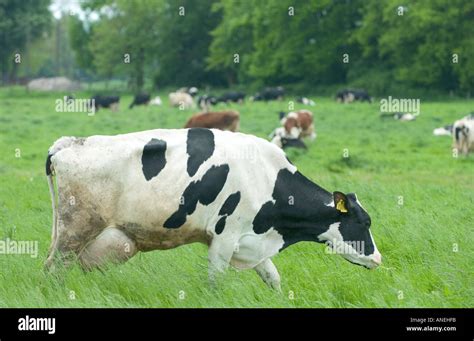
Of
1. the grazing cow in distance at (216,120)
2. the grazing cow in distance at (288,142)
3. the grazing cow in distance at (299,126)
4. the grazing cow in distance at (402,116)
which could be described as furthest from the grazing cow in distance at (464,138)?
the grazing cow in distance at (402,116)

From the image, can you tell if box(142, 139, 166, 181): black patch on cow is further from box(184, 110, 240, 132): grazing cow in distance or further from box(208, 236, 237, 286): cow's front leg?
box(184, 110, 240, 132): grazing cow in distance

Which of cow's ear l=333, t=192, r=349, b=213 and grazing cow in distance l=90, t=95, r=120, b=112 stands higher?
cow's ear l=333, t=192, r=349, b=213

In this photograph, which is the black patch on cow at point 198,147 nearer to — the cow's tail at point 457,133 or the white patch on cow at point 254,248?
the white patch on cow at point 254,248

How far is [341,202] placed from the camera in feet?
25.1

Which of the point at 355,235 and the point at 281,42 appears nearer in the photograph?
the point at 355,235

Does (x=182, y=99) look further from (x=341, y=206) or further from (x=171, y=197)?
(x=171, y=197)

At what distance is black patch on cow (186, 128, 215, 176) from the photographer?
7.32m

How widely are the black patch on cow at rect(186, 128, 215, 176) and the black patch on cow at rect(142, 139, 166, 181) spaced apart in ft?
0.74

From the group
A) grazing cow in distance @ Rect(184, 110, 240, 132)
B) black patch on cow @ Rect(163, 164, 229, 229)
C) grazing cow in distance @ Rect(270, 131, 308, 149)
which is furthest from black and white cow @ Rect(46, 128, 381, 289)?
grazing cow in distance @ Rect(184, 110, 240, 132)

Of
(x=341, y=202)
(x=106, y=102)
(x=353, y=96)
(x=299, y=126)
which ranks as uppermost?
(x=341, y=202)

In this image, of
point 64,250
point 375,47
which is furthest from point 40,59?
point 64,250

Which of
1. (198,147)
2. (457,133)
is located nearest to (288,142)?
(457,133)

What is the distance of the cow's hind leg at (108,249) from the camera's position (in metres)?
7.30

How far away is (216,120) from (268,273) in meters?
17.6
